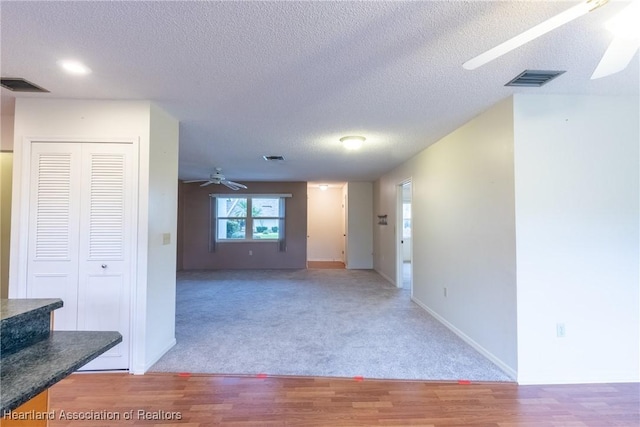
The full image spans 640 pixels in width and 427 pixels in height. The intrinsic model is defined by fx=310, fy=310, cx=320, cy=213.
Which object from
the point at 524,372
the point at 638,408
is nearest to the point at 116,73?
the point at 524,372

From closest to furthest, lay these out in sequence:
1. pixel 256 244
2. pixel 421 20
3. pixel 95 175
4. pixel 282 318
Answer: pixel 421 20 < pixel 95 175 < pixel 282 318 < pixel 256 244

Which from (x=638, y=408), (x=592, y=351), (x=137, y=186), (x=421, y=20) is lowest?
(x=638, y=408)

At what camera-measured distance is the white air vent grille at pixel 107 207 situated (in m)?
2.59

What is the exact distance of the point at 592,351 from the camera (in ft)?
8.00

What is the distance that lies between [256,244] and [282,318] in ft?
14.7

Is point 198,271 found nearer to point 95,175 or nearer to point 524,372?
point 95,175

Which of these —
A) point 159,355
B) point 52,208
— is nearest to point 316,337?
point 159,355

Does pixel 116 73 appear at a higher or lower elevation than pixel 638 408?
higher

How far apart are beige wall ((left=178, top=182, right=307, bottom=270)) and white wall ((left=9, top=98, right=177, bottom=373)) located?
5.48 metres

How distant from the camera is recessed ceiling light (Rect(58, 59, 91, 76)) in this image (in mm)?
1998

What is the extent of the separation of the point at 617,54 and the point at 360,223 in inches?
267

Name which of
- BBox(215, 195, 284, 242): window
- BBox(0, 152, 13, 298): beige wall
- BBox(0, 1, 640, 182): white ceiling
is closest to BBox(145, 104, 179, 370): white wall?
BBox(0, 1, 640, 182): white ceiling

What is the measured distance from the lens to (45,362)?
1057mm

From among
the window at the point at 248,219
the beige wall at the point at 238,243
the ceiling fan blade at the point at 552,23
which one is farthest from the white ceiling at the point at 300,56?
the window at the point at 248,219
